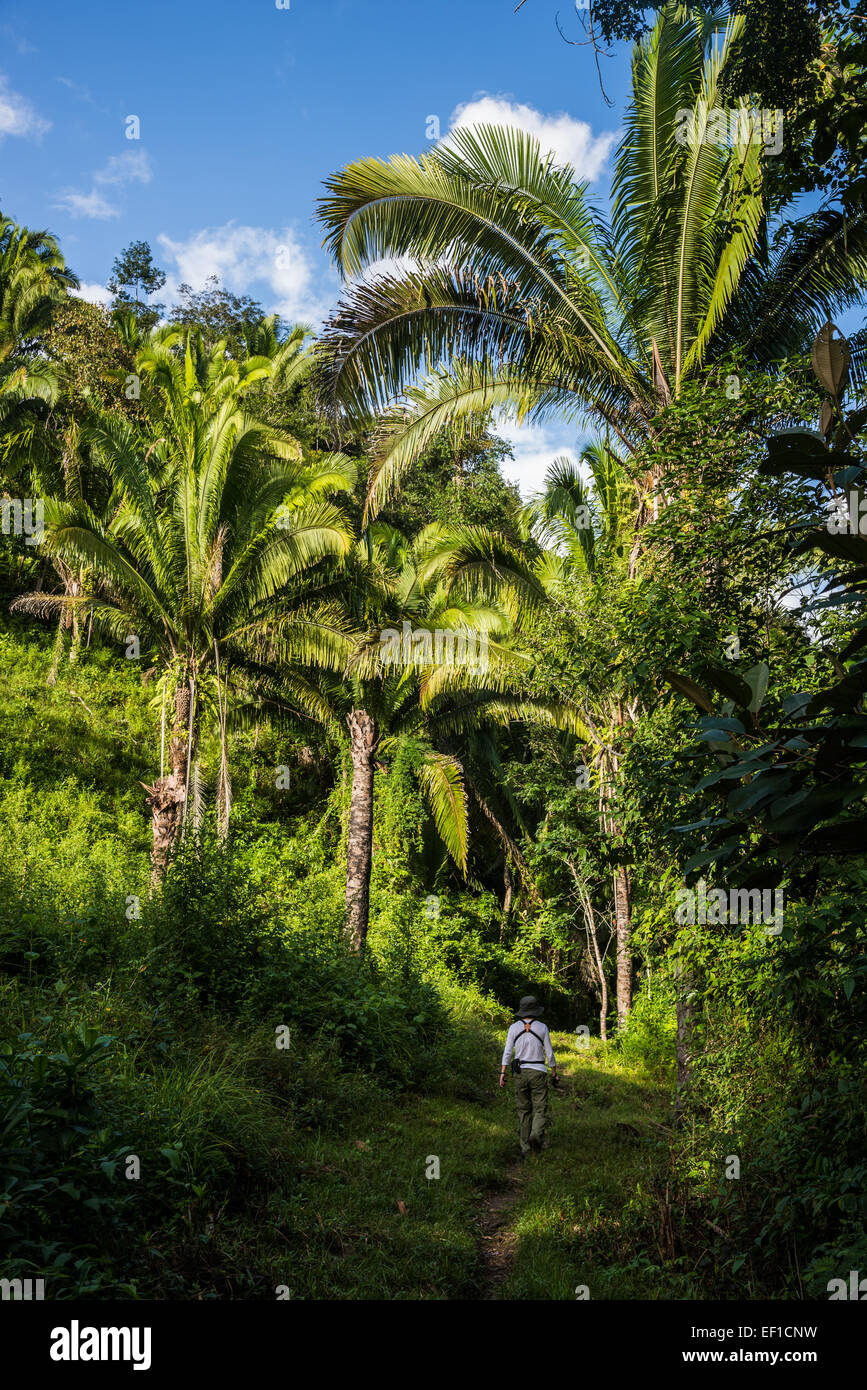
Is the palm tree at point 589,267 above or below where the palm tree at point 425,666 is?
above

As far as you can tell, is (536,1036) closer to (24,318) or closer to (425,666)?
(425,666)

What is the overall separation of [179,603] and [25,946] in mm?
6149

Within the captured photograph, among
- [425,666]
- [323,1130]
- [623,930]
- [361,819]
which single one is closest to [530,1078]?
[323,1130]

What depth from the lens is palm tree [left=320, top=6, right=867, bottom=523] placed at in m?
8.11

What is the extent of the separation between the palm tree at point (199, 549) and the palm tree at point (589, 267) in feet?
12.5

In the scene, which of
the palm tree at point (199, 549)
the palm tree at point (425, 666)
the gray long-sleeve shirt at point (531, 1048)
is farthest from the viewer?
the palm tree at point (425, 666)

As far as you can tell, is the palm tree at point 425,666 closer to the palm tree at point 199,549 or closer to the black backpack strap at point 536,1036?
the palm tree at point 199,549

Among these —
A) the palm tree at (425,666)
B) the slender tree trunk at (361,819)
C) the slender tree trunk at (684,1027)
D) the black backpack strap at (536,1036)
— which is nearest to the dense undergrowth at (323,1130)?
the slender tree trunk at (684,1027)

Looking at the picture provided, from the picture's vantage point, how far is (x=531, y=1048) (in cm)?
830

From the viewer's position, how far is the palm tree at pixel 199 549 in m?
12.2

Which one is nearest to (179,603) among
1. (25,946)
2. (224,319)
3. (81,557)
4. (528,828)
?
(81,557)

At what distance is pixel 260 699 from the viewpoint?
55.5 ft

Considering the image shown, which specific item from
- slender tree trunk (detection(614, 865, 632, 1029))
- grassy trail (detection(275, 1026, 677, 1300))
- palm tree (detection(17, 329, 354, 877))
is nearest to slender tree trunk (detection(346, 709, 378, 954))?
palm tree (detection(17, 329, 354, 877))
